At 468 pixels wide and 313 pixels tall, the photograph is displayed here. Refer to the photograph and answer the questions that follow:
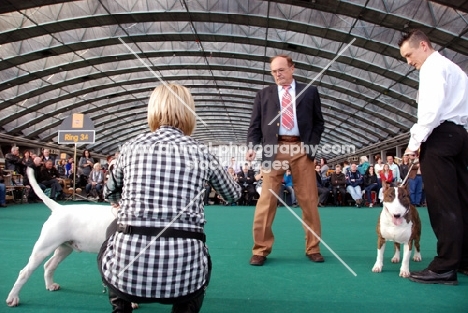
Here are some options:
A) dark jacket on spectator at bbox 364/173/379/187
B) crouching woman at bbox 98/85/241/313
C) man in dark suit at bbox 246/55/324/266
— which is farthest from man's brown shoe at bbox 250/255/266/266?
dark jacket on spectator at bbox 364/173/379/187

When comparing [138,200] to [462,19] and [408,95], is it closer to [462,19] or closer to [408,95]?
[462,19]

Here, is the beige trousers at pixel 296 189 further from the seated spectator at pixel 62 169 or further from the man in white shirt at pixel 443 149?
the seated spectator at pixel 62 169

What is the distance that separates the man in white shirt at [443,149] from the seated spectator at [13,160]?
1266cm

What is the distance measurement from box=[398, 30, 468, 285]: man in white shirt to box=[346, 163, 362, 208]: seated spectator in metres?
10.5

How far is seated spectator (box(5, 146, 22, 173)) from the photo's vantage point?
1241cm

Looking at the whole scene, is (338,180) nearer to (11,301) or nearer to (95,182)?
(95,182)

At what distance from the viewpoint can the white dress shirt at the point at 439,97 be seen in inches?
107

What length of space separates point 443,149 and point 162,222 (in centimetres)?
222

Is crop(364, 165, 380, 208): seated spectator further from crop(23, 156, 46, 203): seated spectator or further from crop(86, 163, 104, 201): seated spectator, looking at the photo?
crop(23, 156, 46, 203): seated spectator

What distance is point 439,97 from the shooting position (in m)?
2.70

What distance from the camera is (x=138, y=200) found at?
5.28 ft

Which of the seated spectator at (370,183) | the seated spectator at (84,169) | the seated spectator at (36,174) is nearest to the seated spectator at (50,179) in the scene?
the seated spectator at (36,174)

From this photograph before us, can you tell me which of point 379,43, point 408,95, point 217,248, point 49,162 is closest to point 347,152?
point 408,95

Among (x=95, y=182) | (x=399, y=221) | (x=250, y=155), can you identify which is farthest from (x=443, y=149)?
(x=95, y=182)
